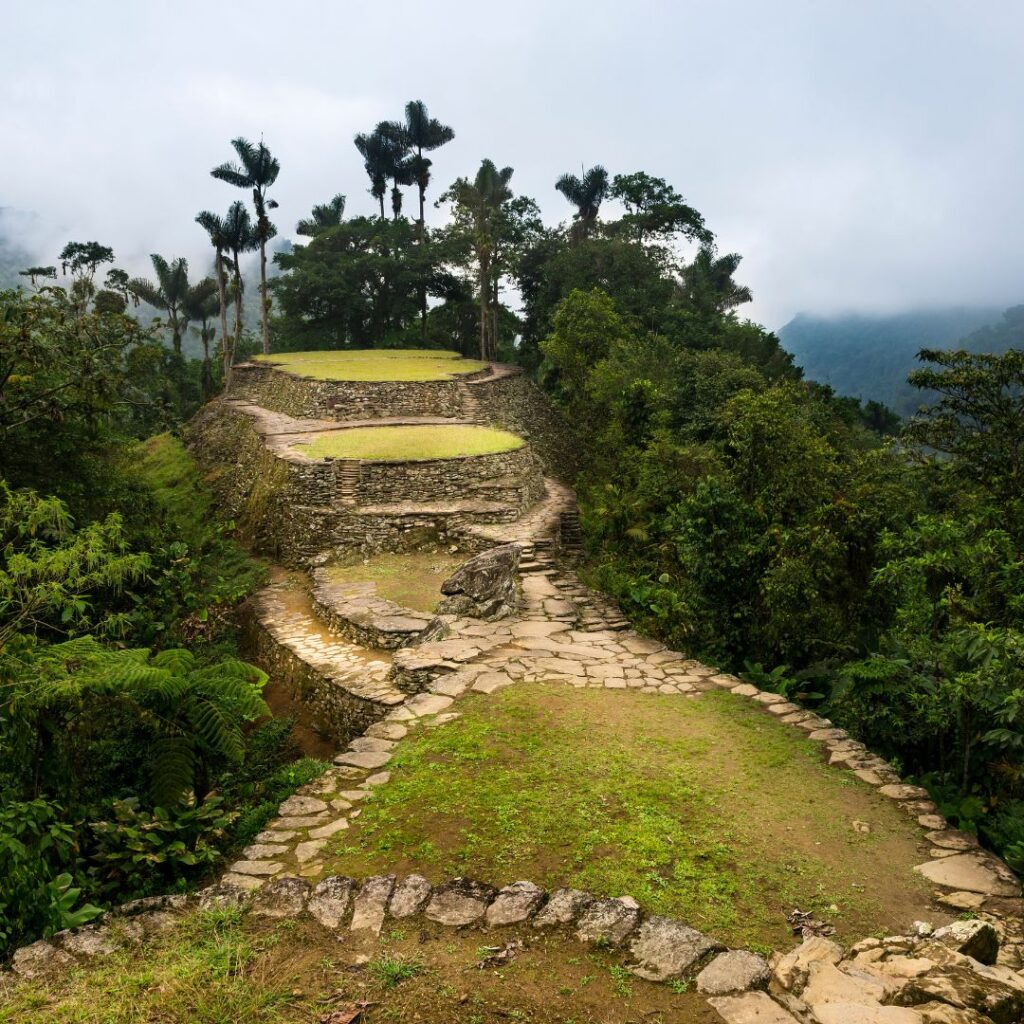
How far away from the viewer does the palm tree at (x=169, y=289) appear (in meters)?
29.3

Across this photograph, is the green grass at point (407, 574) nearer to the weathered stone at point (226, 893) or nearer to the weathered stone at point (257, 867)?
the weathered stone at point (257, 867)

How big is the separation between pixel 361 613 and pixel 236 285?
2283cm

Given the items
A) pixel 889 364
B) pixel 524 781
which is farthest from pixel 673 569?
pixel 889 364

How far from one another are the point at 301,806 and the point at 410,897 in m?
1.40

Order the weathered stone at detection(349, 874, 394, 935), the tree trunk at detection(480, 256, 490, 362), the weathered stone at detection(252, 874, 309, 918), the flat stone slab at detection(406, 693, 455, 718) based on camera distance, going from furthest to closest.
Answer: the tree trunk at detection(480, 256, 490, 362), the flat stone slab at detection(406, 693, 455, 718), the weathered stone at detection(252, 874, 309, 918), the weathered stone at detection(349, 874, 394, 935)

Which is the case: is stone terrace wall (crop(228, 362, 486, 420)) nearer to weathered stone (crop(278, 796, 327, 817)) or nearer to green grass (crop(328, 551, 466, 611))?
green grass (crop(328, 551, 466, 611))

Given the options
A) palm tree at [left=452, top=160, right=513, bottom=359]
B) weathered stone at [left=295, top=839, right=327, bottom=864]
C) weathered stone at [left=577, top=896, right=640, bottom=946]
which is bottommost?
weathered stone at [left=295, top=839, right=327, bottom=864]

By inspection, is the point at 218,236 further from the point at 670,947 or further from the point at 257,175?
the point at 670,947

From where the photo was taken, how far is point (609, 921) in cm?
355

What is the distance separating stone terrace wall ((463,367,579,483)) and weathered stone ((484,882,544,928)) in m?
16.4

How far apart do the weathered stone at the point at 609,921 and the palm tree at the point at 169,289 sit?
30810mm

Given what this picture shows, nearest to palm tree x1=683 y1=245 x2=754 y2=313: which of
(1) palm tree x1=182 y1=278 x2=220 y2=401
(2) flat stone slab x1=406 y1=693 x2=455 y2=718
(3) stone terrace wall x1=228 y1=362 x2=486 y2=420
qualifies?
(3) stone terrace wall x1=228 y1=362 x2=486 y2=420

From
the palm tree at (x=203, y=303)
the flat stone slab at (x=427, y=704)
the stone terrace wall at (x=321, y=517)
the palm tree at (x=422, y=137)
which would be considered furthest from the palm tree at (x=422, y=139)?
the flat stone slab at (x=427, y=704)

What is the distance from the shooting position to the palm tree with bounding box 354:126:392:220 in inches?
1341
